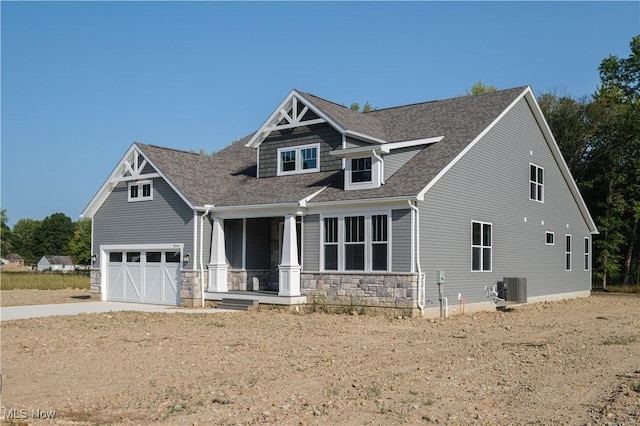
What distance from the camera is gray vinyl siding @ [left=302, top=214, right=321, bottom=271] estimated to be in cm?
2006

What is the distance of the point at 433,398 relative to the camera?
8227 mm

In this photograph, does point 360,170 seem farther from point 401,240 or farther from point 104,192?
point 104,192

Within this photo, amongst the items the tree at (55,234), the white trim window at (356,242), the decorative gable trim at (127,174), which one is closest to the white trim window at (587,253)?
the white trim window at (356,242)

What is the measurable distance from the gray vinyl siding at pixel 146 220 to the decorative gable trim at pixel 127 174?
0.20m

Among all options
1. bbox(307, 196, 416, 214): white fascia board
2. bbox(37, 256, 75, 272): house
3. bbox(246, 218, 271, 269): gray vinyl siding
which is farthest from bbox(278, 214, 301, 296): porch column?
bbox(37, 256, 75, 272): house

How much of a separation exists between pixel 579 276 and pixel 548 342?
56.0 ft

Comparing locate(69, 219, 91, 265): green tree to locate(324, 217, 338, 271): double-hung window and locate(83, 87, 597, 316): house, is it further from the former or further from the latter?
locate(324, 217, 338, 271): double-hung window

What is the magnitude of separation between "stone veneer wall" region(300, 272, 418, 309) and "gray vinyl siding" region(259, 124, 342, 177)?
13.9 ft

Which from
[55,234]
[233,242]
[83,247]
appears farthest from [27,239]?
[233,242]

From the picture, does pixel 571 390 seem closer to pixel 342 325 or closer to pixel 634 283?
pixel 342 325

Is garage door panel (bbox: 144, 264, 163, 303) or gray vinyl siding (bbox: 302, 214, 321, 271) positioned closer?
gray vinyl siding (bbox: 302, 214, 321, 271)

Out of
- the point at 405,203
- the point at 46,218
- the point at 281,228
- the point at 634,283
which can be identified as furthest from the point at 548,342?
the point at 46,218

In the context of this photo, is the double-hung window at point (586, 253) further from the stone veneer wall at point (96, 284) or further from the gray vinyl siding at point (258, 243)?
the stone veneer wall at point (96, 284)

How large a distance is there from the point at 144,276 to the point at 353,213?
9.07 m
